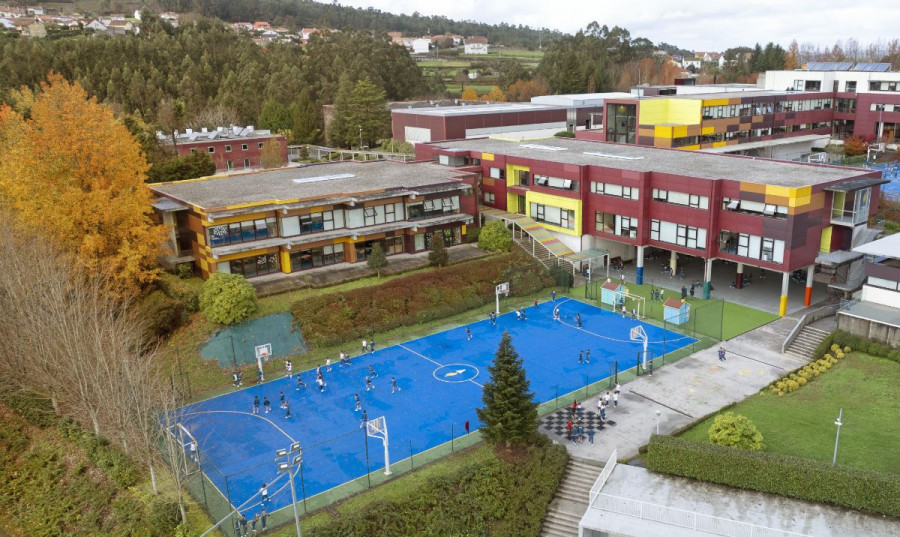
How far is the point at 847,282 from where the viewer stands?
4572 cm

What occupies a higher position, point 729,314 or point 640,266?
point 640,266

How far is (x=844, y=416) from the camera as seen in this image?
33.3m

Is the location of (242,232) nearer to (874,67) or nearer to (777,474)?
(777,474)

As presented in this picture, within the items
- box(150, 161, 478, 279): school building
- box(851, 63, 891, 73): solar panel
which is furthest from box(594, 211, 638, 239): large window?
box(851, 63, 891, 73): solar panel

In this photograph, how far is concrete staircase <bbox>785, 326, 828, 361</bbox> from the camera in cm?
4066

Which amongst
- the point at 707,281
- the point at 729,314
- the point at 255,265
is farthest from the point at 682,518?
the point at 255,265

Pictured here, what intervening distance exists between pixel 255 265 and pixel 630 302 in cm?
2824

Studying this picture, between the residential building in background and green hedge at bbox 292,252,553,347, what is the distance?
1655 inches

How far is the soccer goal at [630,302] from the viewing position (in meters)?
49.1

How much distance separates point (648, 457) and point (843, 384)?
14613 millimetres

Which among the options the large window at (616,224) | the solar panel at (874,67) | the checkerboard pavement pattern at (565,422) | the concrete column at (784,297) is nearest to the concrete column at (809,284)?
the concrete column at (784,297)

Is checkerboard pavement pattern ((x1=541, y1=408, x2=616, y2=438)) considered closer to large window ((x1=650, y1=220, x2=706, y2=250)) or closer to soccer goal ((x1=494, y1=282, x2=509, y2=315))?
soccer goal ((x1=494, y1=282, x2=509, y2=315))

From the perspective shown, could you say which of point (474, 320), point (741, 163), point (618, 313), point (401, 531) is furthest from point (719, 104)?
point (401, 531)

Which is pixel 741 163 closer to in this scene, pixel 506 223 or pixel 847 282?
pixel 847 282
